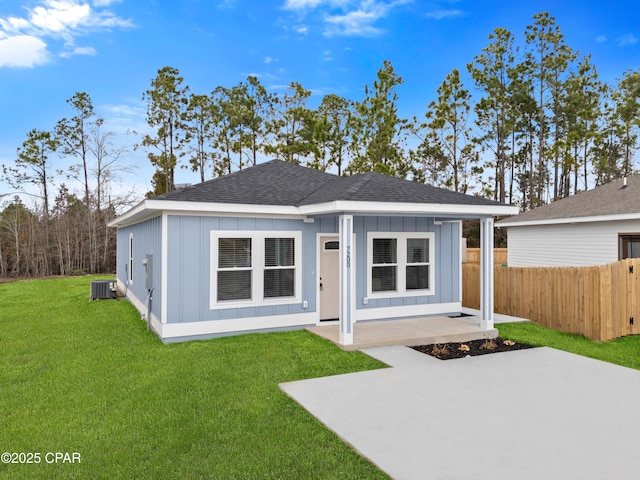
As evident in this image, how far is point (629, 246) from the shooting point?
Answer: 1109 cm

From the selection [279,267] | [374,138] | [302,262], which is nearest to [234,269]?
[279,267]

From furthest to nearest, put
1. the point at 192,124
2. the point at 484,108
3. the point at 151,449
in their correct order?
1. the point at 192,124
2. the point at 484,108
3. the point at 151,449

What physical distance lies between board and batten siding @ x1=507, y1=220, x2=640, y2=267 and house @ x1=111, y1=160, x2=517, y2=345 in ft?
16.9

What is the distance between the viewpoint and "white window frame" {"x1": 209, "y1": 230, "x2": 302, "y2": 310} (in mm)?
7691

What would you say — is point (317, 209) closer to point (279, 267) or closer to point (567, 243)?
point (279, 267)

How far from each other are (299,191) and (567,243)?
9443mm

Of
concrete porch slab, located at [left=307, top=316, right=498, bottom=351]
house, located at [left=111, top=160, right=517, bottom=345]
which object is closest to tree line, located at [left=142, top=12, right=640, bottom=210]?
house, located at [left=111, top=160, right=517, bottom=345]

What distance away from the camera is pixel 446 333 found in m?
7.68

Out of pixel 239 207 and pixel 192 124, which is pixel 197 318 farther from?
pixel 192 124

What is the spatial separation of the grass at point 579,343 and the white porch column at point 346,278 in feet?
11.1

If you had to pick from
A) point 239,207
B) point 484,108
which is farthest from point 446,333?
point 484,108

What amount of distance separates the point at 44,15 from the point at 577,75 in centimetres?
2962

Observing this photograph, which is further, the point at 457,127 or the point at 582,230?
the point at 457,127

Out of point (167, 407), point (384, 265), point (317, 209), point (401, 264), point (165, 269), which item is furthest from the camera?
point (401, 264)
